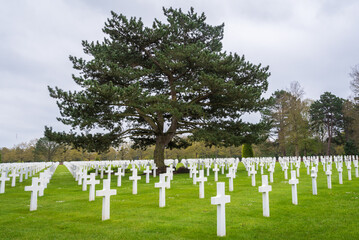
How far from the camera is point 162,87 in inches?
760

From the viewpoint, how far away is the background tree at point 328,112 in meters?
44.3

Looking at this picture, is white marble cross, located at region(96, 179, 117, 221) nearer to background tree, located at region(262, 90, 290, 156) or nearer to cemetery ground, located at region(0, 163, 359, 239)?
cemetery ground, located at region(0, 163, 359, 239)

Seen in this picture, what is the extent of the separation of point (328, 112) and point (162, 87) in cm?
3628

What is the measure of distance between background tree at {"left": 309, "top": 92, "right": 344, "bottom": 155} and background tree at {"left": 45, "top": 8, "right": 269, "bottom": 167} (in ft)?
104

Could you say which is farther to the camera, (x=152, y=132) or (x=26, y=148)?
(x=26, y=148)

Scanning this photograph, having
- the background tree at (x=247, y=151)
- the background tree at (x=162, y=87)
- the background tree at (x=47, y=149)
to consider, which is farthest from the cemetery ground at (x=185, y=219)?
the background tree at (x=47, y=149)

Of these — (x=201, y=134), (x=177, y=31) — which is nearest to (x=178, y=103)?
(x=201, y=134)

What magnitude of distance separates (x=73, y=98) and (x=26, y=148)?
186 ft

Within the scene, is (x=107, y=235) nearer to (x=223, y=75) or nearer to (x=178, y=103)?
(x=178, y=103)

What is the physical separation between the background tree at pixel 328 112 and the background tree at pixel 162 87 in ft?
104

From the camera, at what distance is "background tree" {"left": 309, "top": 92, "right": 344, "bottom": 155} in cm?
4431

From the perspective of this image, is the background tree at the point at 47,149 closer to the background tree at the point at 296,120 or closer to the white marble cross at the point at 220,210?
the background tree at the point at 296,120

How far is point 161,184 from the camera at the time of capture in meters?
7.19

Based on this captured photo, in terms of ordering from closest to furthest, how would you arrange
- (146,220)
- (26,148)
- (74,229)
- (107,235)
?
(107,235) < (74,229) < (146,220) < (26,148)
